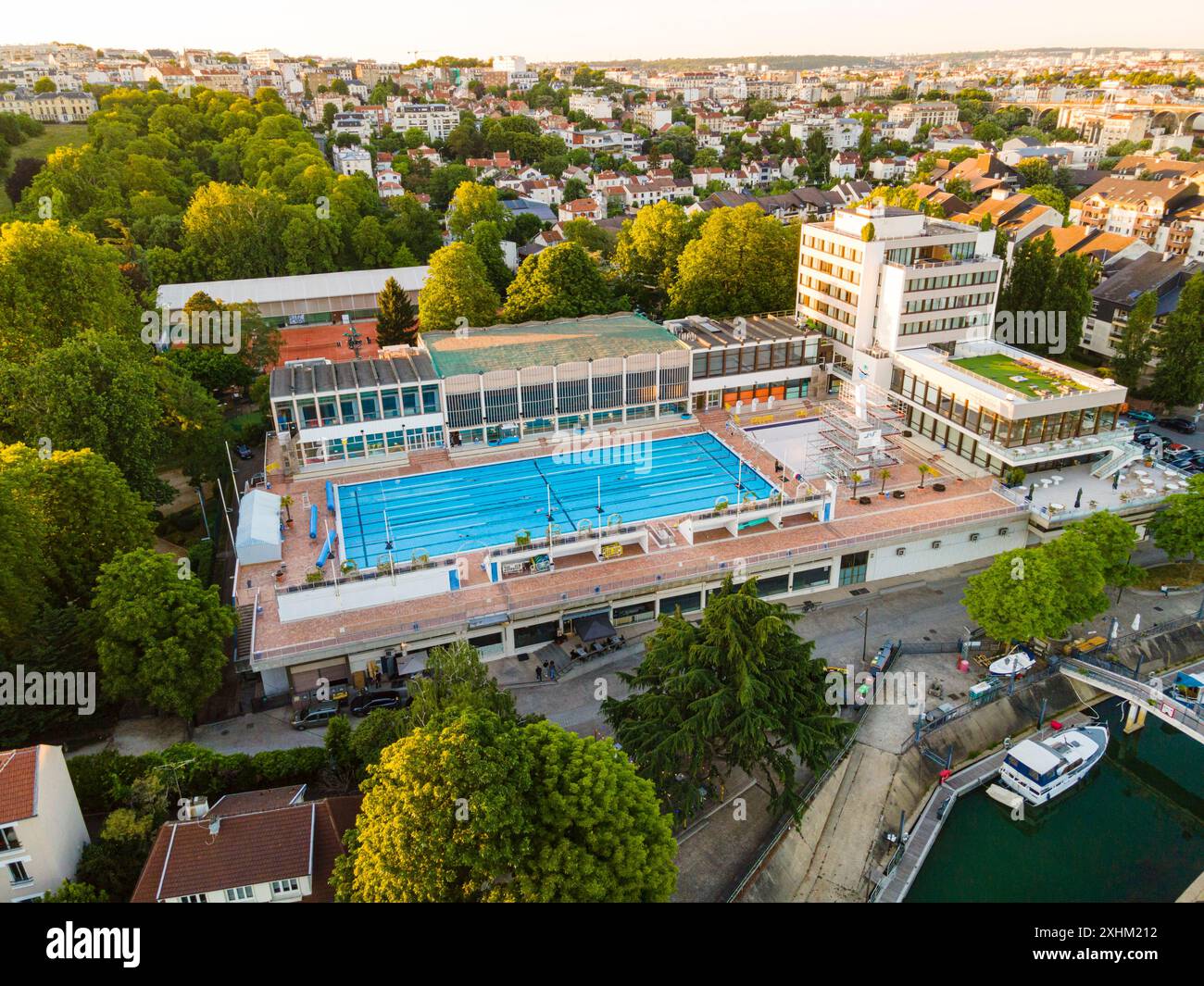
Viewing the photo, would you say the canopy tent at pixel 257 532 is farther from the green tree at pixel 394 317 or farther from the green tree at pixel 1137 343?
the green tree at pixel 1137 343

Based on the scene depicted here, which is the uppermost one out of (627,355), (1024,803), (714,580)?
(627,355)

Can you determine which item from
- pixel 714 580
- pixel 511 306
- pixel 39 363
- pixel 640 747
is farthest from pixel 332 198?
pixel 640 747

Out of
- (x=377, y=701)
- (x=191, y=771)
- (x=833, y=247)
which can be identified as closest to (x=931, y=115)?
(x=833, y=247)

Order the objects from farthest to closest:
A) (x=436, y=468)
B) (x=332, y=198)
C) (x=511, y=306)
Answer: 1. (x=332, y=198)
2. (x=511, y=306)
3. (x=436, y=468)

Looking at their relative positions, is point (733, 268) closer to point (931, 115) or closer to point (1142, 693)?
point (1142, 693)

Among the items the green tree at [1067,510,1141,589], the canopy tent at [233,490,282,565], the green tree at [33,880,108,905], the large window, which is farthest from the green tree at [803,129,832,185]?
the green tree at [33,880,108,905]

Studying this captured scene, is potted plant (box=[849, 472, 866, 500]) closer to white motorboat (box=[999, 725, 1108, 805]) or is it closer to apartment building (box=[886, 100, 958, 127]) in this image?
white motorboat (box=[999, 725, 1108, 805])
